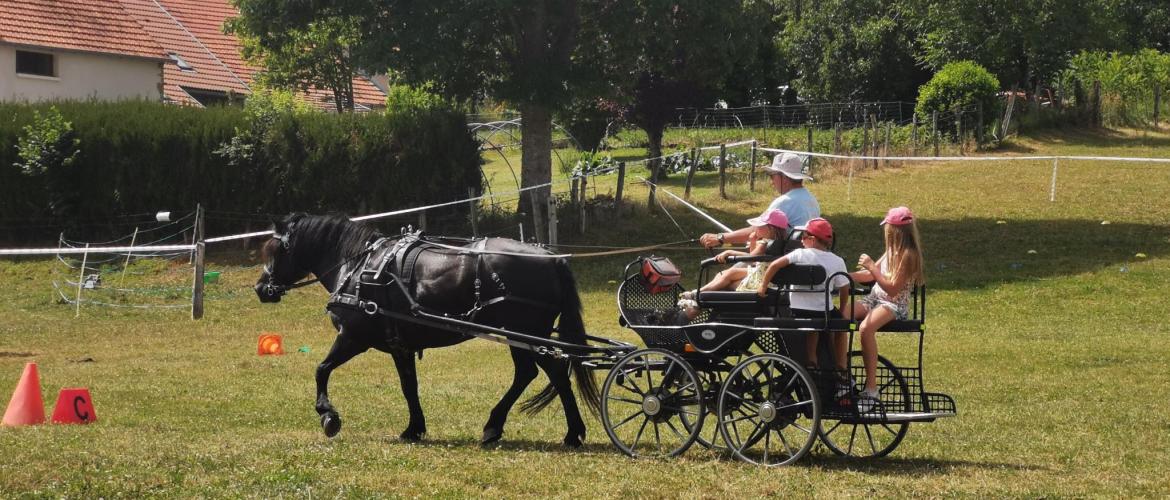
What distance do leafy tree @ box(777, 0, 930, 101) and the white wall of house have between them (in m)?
23.0

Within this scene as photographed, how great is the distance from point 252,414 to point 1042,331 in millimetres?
10102

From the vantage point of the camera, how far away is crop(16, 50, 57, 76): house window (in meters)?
33.3

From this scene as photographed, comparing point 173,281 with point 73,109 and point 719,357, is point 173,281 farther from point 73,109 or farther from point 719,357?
point 719,357

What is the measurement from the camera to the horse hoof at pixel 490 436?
382 inches

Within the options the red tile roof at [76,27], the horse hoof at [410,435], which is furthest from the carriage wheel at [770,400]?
the red tile roof at [76,27]

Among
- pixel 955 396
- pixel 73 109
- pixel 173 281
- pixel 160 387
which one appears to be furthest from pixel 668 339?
pixel 73 109

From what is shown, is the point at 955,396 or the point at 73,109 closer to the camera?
the point at 955,396

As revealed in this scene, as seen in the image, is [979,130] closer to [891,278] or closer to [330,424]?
[891,278]

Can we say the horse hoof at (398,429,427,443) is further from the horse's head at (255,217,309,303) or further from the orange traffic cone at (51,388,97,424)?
the orange traffic cone at (51,388,97,424)

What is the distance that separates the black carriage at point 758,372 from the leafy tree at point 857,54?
3682cm

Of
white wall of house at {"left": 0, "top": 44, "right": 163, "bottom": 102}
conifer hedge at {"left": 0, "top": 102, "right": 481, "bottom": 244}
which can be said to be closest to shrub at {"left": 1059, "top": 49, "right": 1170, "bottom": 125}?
conifer hedge at {"left": 0, "top": 102, "right": 481, "bottom": 244}

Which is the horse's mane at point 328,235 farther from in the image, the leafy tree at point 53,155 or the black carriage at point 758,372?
the leafy tree at point 53,155

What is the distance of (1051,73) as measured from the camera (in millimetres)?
41375

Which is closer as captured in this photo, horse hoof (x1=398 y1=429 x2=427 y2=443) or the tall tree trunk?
horse hoof (x1=398 y1=429 x2=427 y2=443)
